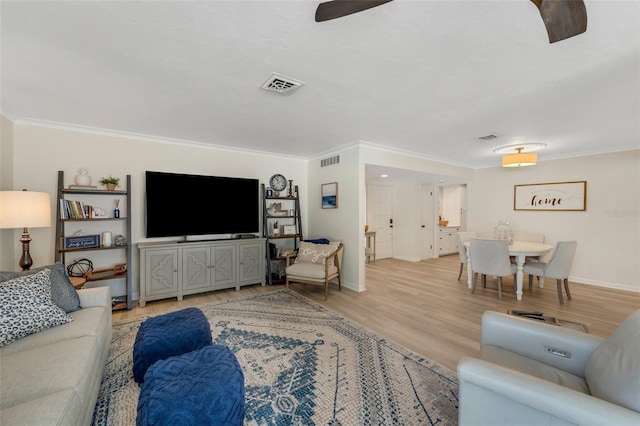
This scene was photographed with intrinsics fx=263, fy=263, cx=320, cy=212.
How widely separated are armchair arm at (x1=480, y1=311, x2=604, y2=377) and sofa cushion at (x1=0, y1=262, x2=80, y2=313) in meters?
3.12

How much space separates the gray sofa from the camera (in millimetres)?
1090

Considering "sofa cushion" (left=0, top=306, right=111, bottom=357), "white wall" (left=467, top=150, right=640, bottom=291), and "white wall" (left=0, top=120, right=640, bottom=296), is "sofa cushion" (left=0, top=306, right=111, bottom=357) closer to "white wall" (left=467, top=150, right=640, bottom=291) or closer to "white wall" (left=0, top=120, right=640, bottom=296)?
"white wall" (left=0, top=120, right=640, bottom=296)

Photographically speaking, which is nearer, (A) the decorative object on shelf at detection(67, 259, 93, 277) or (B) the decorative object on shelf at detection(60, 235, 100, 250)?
(B) the decorative object on shelf at detection(60, 235, 100, 250)

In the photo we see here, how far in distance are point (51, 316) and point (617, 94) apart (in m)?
4.94

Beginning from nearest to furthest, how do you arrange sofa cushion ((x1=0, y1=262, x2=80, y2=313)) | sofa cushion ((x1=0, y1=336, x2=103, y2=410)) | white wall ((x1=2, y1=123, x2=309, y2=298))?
sofa cushion ((x1=0, y1=336, x2=103, y2=410)) < sofa cushion ((x1=0, y1=262, x2=80, y2=313)) < white wall ((x1=2, y1=123, x2=309, y2=298))

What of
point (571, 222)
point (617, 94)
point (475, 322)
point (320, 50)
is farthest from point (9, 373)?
point (571, 222)

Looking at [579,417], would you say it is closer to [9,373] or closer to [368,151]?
[9,373]

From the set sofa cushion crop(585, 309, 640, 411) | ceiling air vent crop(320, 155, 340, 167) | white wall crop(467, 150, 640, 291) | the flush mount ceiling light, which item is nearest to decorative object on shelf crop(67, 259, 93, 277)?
ceiling air vent crop(320, 155, 340, 167)

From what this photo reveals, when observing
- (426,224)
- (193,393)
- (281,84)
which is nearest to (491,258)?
(426,224)

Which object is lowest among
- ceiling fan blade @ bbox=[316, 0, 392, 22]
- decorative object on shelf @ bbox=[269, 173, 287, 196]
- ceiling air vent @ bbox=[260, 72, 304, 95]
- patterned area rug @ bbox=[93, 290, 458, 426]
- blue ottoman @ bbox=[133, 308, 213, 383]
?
patterned area rug @ bbox=[93, 290, 458, 426]

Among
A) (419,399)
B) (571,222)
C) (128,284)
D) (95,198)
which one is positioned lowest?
(419,399)

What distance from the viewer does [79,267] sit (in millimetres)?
3408

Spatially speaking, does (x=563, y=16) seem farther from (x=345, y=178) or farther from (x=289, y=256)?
(x=289, y=256)

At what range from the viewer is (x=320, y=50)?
176cm
